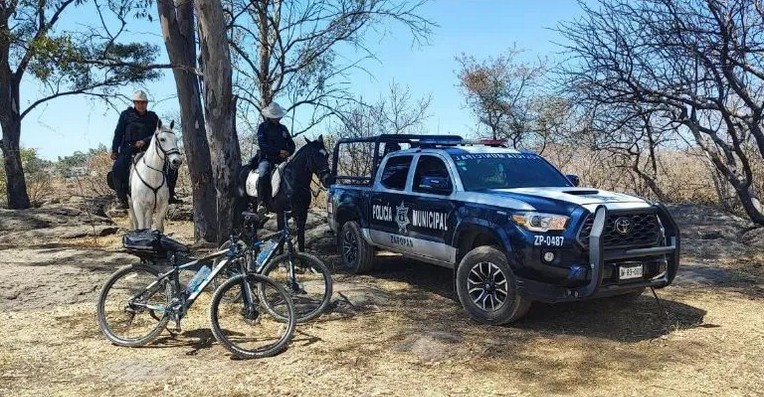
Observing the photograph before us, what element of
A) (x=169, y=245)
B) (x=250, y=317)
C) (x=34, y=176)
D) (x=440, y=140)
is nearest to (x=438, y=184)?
(x=440, y=140)

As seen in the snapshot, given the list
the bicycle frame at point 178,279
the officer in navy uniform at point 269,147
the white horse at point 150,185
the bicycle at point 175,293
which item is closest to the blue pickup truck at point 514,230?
the bicycle at point 175,293

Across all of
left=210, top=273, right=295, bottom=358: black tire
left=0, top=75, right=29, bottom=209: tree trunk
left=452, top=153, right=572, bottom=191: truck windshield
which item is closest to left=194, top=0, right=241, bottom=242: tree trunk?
left=210, top=273, right=295, bottom=358: black tire

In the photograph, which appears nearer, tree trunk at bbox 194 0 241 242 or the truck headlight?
Result: the truck headlight

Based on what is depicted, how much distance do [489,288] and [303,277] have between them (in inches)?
82.0

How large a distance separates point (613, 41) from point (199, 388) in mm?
9597

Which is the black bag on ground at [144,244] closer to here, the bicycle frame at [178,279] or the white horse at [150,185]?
the bicycle frame at [178,279]

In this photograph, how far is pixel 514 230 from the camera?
609cm

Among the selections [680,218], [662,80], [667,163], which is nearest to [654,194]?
[667,163]

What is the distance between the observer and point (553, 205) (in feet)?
19.8

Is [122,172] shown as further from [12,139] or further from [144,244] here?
[12,139]

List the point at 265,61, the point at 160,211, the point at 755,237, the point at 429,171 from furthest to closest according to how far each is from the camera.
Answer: the point at 265,61 → the point at 755,237 → the point at 160,211 → the point at 429,171

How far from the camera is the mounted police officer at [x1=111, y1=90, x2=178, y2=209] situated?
9961 millimetres

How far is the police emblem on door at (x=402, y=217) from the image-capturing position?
790 cm

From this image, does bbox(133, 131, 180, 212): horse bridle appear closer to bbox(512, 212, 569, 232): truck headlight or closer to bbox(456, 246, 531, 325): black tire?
bbox(456, 246, 531, 325): black tire
